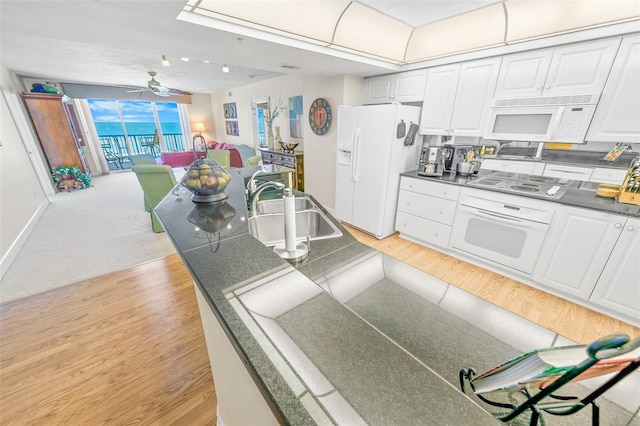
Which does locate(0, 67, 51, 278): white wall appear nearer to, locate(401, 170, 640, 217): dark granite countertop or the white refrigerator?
the white refrigerator

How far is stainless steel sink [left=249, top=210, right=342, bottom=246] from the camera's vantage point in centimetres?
146

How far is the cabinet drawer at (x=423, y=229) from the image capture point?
2801 millimetres

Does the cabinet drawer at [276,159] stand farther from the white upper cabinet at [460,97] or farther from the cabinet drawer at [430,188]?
the white upper cabinet at [460,97]

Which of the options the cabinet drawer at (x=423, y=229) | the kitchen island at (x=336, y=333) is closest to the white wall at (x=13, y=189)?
the kitchen island at (x=336, y=333)

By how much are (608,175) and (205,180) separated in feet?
11.7

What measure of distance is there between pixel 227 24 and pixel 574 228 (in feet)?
10.4

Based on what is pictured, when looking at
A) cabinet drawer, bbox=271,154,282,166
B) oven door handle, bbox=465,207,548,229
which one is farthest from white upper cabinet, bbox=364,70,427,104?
cabinet drawer, bbox=271,154,282,166

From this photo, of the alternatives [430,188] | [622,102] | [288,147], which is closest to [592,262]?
[622,102]

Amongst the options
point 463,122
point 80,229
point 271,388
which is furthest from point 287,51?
point 80,229

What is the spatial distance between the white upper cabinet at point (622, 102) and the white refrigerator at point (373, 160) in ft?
5.15

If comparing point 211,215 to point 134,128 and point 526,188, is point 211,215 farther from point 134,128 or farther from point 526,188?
point 134,128

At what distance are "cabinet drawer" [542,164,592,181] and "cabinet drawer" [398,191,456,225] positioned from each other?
3.44ft

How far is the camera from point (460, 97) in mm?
2664

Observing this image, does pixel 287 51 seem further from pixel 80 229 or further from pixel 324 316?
pixel 80 229
